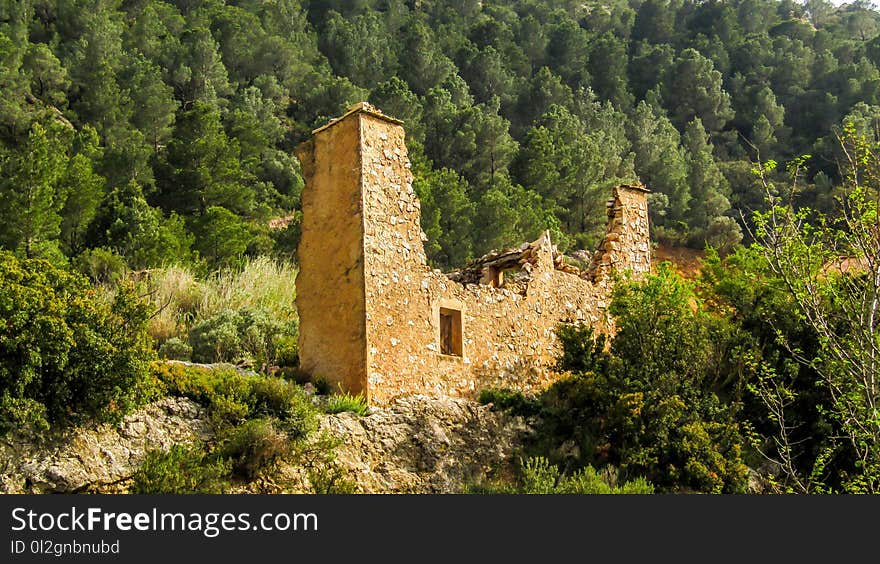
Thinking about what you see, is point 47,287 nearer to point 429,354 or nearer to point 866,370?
point 429,354

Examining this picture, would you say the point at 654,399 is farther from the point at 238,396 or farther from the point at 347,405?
the point at 238,396

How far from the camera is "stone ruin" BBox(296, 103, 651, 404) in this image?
14.7m

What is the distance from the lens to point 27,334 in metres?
11.4

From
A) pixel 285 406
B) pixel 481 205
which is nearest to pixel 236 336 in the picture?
pixel 285 406

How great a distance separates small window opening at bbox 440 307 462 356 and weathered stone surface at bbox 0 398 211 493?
14.7 ft

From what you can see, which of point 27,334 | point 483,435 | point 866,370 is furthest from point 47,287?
point 866,370

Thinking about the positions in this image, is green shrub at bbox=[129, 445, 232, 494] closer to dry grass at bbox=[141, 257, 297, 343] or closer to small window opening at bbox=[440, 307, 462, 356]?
small window opening at bbox=[440, 307, 462, 356]

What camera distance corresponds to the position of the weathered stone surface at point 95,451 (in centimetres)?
1109

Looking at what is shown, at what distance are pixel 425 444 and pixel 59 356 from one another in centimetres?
521

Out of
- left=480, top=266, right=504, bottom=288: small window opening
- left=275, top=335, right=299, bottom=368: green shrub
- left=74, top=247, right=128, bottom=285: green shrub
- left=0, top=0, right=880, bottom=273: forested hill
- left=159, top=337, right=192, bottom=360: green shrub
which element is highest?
left=0, top=0, right=880, bottom=273: forested hill

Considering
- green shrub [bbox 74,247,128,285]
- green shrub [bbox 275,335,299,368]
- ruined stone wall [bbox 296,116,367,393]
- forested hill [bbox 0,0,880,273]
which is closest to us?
ruined stone wall [bbox 296,116,367,393]

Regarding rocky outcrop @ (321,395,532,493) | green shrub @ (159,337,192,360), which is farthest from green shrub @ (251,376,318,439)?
green shrub @ (159,337,192,360)

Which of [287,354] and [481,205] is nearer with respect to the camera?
[287,354]

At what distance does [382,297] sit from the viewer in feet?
48.6
